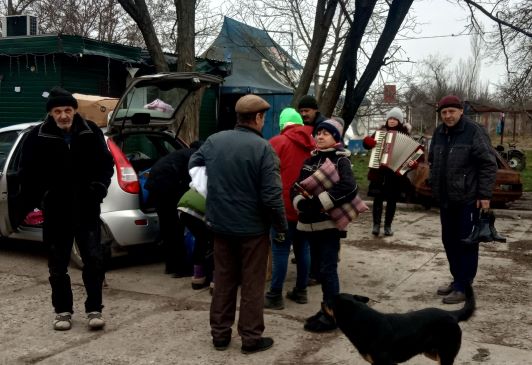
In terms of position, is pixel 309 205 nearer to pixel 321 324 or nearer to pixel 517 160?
pixel 321 324

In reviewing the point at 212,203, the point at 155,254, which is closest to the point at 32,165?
the point at 212,203

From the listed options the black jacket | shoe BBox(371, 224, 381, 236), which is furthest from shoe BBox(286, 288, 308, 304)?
shoe BBox(371, 224, 381, 236)

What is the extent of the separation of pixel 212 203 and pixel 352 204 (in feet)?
3.87

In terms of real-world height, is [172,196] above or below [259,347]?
above

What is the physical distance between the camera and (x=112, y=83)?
48.5ft

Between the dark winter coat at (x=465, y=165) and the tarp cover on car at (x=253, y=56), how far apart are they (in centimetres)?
1260

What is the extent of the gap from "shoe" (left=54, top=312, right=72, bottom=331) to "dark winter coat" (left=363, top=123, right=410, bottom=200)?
17.1 feet

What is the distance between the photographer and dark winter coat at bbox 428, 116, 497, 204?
544 centimetres

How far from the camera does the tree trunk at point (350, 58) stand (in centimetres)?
930

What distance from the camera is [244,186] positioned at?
4.32 meters

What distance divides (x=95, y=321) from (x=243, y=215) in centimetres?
156

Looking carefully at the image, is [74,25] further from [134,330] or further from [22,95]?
[134,330]

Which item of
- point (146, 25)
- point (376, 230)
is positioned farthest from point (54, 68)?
point (376, 230)

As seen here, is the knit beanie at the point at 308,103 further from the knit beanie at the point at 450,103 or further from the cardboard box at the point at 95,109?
the cardboard box at the point at 95,109
